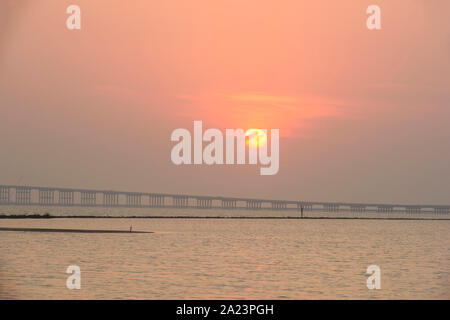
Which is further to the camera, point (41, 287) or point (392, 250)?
point (392, 250)

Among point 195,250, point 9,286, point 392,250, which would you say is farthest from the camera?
point 392,250

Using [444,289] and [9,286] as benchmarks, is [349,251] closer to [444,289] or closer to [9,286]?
[444,289]

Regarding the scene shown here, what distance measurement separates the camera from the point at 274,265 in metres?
85.3

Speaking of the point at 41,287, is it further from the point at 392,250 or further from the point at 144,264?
the point at 392,250

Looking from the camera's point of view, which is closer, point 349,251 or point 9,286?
point 9,286
